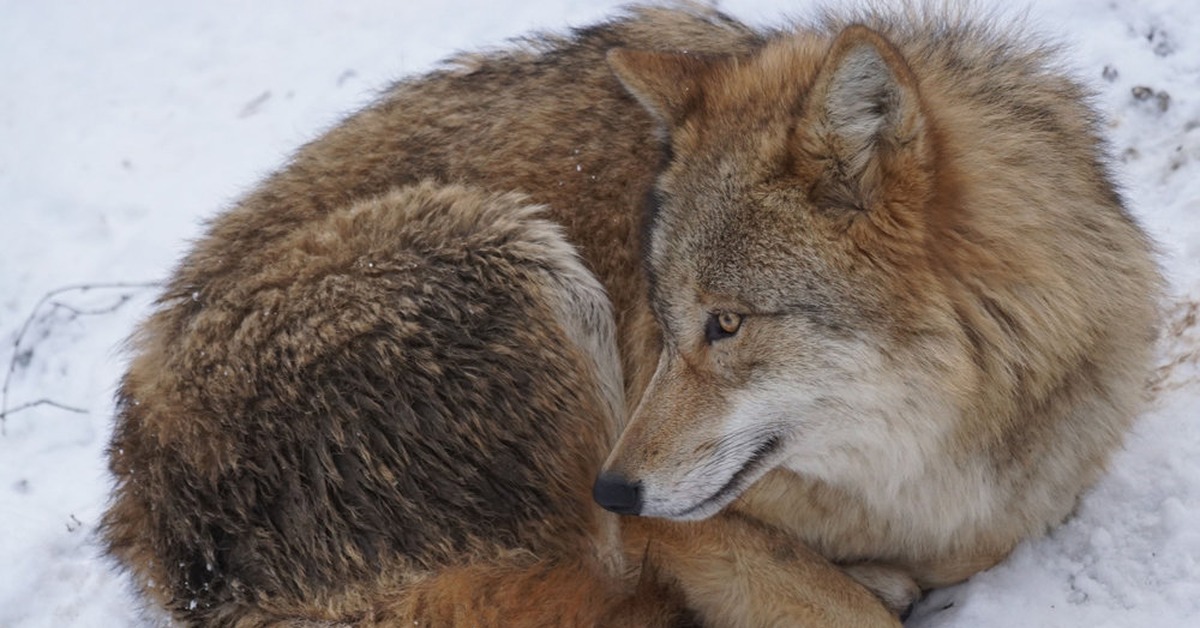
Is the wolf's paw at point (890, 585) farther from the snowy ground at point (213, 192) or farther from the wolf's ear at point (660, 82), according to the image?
the wolf's ear at point (660, 82)

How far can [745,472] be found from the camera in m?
3.83

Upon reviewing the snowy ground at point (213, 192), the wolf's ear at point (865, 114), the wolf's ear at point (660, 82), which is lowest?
the snowy ground at point (213, 192)

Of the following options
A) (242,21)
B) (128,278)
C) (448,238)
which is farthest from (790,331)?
(242,21)

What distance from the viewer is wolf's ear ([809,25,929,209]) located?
3180 millimetres

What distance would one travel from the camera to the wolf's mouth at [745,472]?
381 cm

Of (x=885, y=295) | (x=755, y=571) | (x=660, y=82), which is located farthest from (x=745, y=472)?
(x=660, y=82)

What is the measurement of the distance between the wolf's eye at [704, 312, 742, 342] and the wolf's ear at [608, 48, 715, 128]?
757mm

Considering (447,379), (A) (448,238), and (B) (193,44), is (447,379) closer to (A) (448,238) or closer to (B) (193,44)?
(A) (448,238)

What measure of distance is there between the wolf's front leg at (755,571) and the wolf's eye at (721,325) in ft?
2.70

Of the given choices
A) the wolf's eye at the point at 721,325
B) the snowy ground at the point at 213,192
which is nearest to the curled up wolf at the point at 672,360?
the wolf's eye at the point at 721,325

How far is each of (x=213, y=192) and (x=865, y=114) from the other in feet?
18.8

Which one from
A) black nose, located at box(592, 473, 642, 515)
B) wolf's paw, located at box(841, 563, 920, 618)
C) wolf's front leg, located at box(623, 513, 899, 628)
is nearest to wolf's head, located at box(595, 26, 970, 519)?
black nose, located at box(592, 473, 642, 515)

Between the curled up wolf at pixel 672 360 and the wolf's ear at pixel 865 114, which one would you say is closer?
the wolf's ear at pixel 865 114

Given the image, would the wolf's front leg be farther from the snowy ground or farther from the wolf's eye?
the wolf's eye
